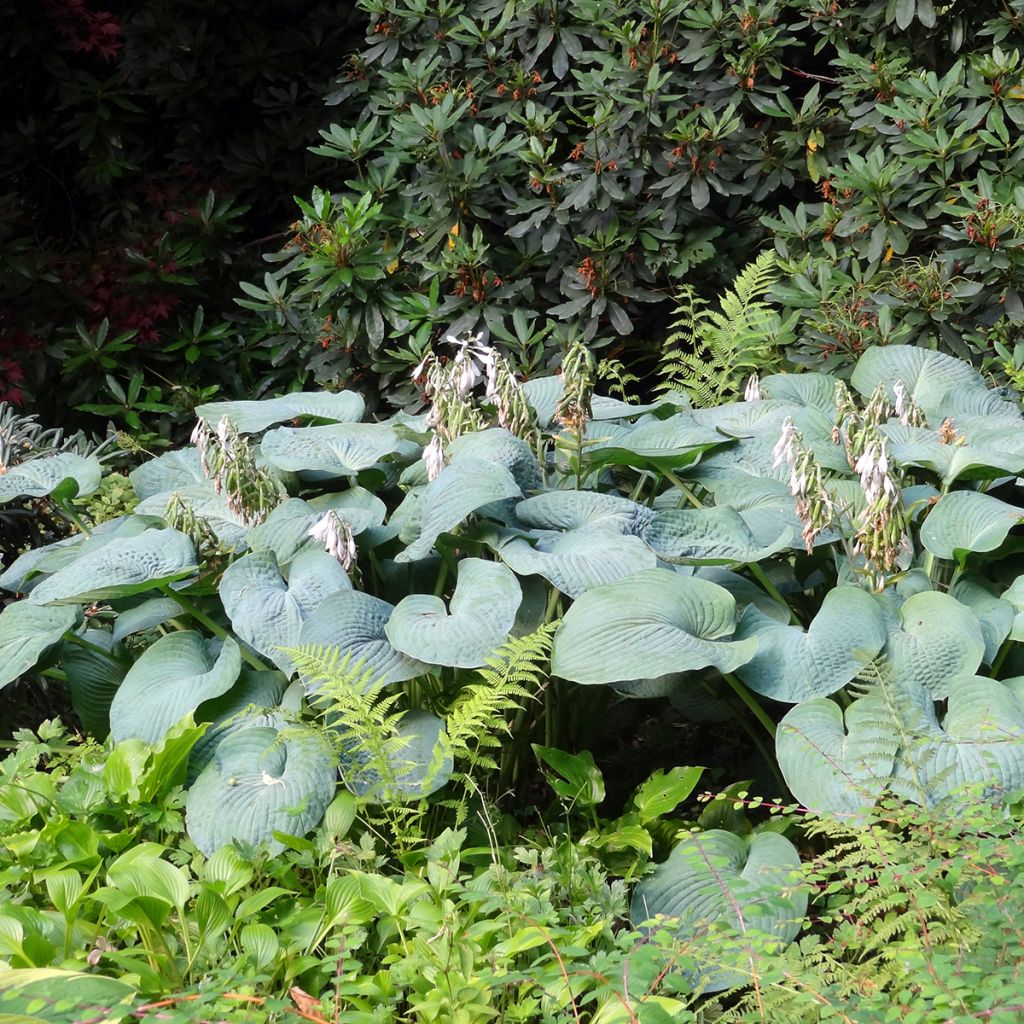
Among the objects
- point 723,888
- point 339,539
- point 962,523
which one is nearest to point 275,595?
point 339,539

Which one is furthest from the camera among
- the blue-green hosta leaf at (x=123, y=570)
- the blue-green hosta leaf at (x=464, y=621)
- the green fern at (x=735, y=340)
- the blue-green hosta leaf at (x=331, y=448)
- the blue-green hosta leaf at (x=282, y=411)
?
the green fern at (x=735, y=340)

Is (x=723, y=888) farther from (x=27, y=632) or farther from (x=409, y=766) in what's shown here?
(x=27, y=632)

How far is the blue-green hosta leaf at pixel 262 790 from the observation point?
→ 2.22 m

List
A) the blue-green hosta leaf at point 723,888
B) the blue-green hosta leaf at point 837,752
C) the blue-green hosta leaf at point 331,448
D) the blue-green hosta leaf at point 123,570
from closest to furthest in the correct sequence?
the blue-green hosta leaf at point 723,888, the blue-green hosta leaf at point 837,752, the blue-green hosta leaf at point 123,570, the blue-green hosta leaf at point 331,448

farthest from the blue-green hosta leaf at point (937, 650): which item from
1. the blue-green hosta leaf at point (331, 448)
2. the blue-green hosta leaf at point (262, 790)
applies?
the blue-green hosta leaf at point (331, 448)

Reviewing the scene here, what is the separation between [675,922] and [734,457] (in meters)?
1.55

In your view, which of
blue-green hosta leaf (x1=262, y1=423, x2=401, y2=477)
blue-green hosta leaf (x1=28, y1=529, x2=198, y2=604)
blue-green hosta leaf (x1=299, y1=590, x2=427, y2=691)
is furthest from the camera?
blue-green hosta leaf (x1=262, y1=423, x2=401, y2=477)

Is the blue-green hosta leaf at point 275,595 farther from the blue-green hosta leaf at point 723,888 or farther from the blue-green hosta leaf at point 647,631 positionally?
the blue-green hosta leaf at point 723,888

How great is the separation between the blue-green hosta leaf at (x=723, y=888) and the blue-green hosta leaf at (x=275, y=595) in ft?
2.74

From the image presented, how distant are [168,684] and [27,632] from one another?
37cm

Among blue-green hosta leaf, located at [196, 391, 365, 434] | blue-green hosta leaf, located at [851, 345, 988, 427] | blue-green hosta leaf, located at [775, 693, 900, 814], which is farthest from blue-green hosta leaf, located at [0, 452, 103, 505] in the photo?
blue-green hosta leaf, located at [851, 345, 988, 427]

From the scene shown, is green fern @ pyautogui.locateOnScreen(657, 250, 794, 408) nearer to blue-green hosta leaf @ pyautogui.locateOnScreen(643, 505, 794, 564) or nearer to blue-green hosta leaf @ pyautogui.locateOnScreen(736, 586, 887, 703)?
blue-green hosta leaf @ pyautogui.locateOnScreen(643, 505, 794, 564)

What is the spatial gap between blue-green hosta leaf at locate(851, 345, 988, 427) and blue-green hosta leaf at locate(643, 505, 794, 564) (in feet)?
3.19

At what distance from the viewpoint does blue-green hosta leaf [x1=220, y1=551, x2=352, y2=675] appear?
2.48m
